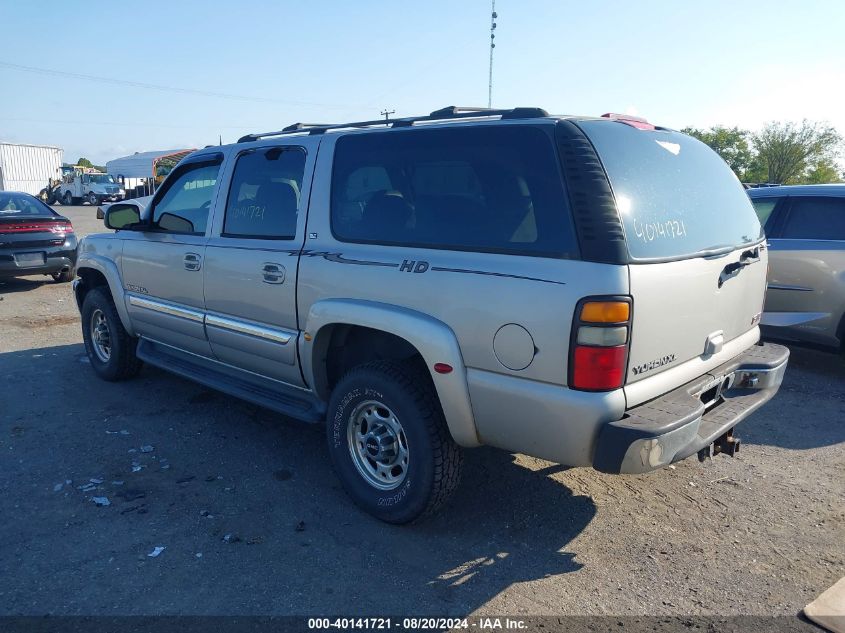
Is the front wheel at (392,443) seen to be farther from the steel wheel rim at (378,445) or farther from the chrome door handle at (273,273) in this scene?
the chrome door handle at (273,273)

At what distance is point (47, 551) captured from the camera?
10.4ft

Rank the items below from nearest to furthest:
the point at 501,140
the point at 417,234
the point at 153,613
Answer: the point at 153,613 → the point at 501,140 → the point at 417,234

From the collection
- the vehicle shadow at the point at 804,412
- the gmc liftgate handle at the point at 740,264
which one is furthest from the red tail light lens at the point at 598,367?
the vehicle shadow at the point at 804,412

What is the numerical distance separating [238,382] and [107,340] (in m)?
2.15

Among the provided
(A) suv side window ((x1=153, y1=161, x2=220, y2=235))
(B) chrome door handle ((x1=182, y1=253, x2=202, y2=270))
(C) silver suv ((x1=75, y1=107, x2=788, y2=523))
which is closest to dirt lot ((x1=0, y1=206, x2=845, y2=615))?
(C) silver suv ((x1=75, y1=107, x2=788, y2=523))

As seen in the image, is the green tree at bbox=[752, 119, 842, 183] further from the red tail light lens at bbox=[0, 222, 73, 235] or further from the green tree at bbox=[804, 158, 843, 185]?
the red tail light lens at bbox=[0, 222, 73, 235]

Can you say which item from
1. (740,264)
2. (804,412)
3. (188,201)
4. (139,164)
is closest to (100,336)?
(188,201)

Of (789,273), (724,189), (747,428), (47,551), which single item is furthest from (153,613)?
(789,273)

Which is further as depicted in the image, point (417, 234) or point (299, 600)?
point (417, 234)

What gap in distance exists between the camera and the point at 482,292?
2.88m

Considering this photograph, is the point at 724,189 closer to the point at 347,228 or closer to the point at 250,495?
the point at 347,228

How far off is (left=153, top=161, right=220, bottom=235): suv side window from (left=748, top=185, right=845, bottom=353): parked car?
5203 mm

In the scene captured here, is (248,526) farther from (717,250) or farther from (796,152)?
(796,152)

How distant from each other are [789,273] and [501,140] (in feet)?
14.6
